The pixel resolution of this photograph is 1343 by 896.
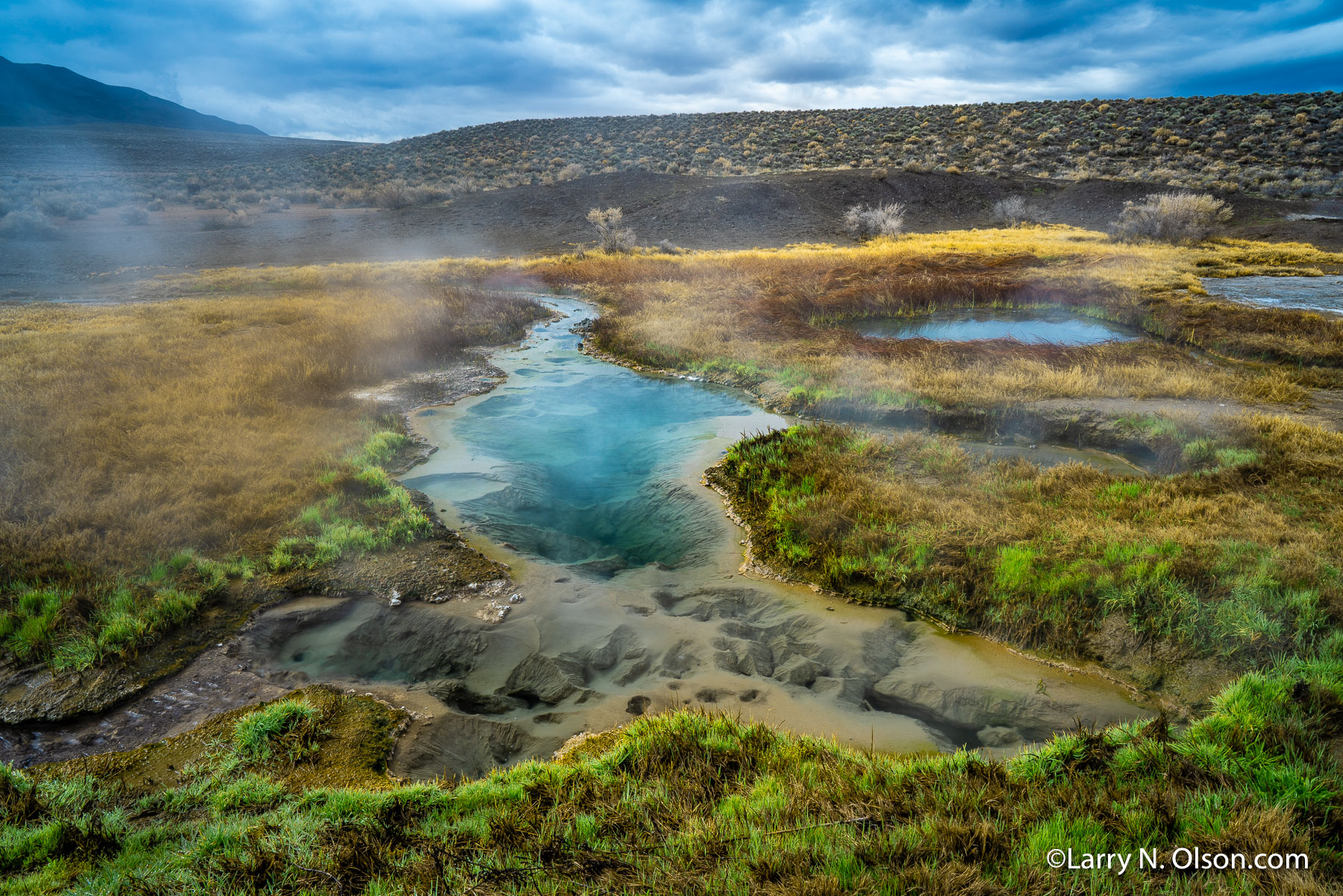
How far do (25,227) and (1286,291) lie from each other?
59.5 meters

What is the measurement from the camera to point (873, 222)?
1499 inches

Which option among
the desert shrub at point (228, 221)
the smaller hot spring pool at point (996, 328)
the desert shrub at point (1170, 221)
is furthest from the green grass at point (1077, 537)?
the desert shrub at point (228, 221)

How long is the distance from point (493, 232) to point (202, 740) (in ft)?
134

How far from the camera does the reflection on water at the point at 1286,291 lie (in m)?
17.4

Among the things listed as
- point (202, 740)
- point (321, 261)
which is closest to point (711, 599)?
point (202, 740)

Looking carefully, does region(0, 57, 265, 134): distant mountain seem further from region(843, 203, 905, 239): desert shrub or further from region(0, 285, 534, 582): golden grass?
region(843, 203, 905, 239): desert shrub

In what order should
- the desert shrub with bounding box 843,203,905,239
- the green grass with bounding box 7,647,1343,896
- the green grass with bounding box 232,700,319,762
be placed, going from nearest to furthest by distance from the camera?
the green grass with bounding box 7,647,1343,896 → the green grass with bounding box 232,700,319,762 → the desert shrub with bounding box 843,203,905,239

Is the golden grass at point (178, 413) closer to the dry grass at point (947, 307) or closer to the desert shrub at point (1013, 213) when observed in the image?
the dry grass at point (947, 307)

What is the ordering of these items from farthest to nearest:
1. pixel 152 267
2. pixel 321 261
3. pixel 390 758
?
pixel 321 261
pixel 152 267
pixel 390 758

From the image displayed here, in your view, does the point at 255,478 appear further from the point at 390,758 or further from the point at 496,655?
the point at 390,758

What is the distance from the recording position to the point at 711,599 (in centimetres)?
681

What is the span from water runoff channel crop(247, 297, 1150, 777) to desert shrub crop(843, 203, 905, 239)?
107ft

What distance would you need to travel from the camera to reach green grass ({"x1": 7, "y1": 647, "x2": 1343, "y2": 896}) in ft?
9.27

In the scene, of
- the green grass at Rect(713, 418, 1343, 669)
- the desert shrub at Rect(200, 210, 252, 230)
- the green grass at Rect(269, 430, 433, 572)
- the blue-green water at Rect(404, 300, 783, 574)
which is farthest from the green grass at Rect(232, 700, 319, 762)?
the desert shrub at Rect(200, 210, 252, 230)
